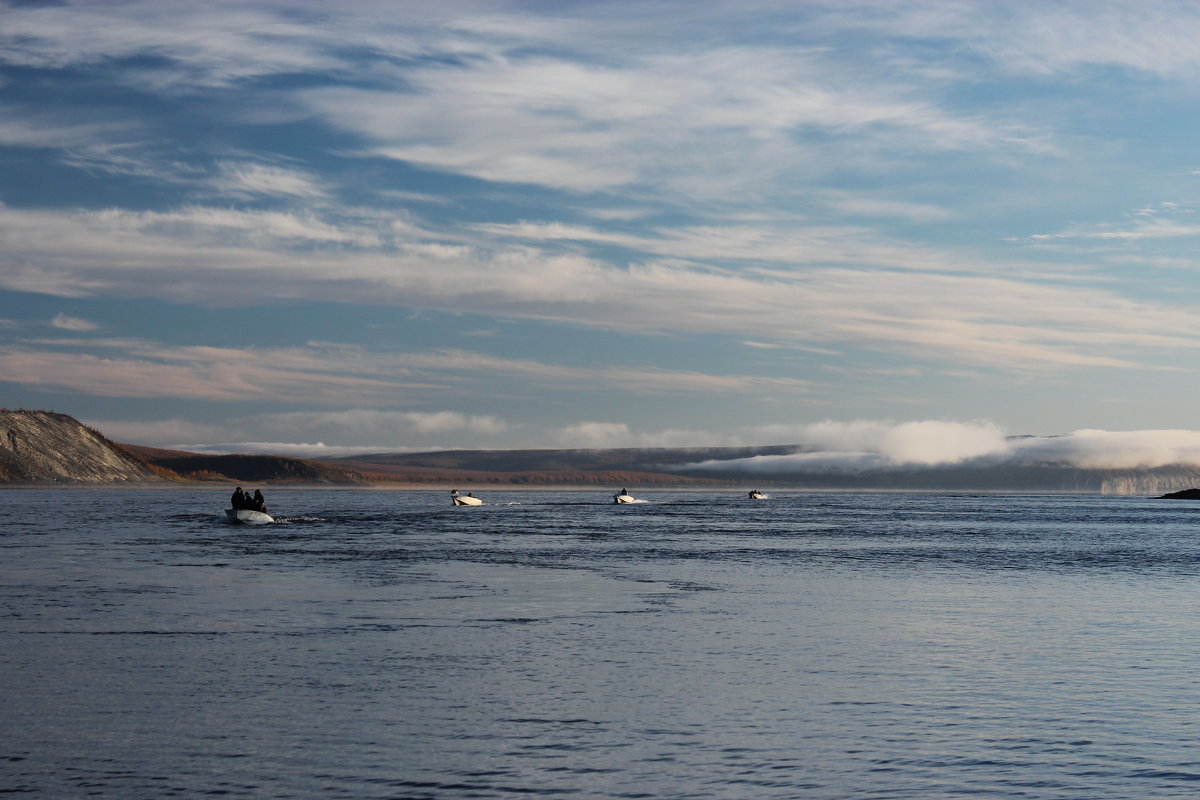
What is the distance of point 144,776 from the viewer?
16.2 m

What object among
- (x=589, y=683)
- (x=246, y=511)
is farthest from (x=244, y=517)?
(x=589, y=683)

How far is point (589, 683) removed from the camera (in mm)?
23125

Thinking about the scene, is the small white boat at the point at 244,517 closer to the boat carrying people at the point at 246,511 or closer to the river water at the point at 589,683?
the boat carrying people at the point at 246,511

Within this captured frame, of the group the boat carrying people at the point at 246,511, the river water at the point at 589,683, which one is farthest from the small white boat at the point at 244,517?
the river water at the point at 589,683

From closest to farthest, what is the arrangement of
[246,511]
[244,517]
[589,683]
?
[589,683], [244,517], [246,511]

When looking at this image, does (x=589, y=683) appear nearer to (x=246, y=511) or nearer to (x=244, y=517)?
(x=244, y=517)

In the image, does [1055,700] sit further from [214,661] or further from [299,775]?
[214,661]

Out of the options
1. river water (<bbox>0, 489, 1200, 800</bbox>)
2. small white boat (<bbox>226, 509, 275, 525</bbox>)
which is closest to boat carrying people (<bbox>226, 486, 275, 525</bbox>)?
small white boat (<bbox>226, 509, 275, 525</bbox>)

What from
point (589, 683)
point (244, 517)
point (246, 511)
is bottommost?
point (244, 517)

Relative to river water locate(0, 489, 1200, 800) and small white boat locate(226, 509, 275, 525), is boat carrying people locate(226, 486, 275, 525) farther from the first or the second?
river water locate(0, 489, 1200, 800)

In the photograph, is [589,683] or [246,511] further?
[246,511]

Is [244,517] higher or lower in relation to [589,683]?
lower

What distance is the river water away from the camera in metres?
16.6

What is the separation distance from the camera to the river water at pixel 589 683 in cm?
1656
